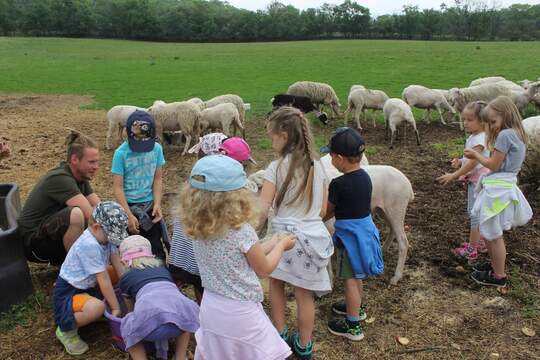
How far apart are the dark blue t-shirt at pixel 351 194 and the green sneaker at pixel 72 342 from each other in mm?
2372

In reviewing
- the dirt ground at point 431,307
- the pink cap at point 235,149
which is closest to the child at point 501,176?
the dirt ground at point 431,307

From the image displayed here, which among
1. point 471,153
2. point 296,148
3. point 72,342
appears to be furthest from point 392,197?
point 72,342

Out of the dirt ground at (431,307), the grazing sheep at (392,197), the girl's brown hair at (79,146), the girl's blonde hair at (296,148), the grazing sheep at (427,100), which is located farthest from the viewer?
the grazing sheep at (427,100)

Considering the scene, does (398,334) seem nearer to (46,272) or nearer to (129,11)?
(46,272)

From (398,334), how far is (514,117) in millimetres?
2360

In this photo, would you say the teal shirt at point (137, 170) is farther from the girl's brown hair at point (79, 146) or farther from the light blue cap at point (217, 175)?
the light blue cap at point (217, 175)

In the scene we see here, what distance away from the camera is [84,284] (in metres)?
3.77

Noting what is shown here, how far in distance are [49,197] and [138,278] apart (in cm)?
164

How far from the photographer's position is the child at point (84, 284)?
144 inches

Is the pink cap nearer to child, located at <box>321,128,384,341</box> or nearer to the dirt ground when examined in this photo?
child, located at <box>321,128,384,341</box>

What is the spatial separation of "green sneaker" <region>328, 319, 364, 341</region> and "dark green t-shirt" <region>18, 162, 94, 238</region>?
8.86 ft

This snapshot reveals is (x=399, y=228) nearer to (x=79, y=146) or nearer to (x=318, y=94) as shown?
(x=79, y=146)

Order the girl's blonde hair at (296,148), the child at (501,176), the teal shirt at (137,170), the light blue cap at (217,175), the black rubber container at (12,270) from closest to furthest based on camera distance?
the light blue cap at (217,175) < the girl's blonde hair at (296,148) < the black rubber container at (12,270) < the child at (501,176) < the teal shirt at (137,170)

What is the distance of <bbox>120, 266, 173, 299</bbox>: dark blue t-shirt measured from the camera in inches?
133
